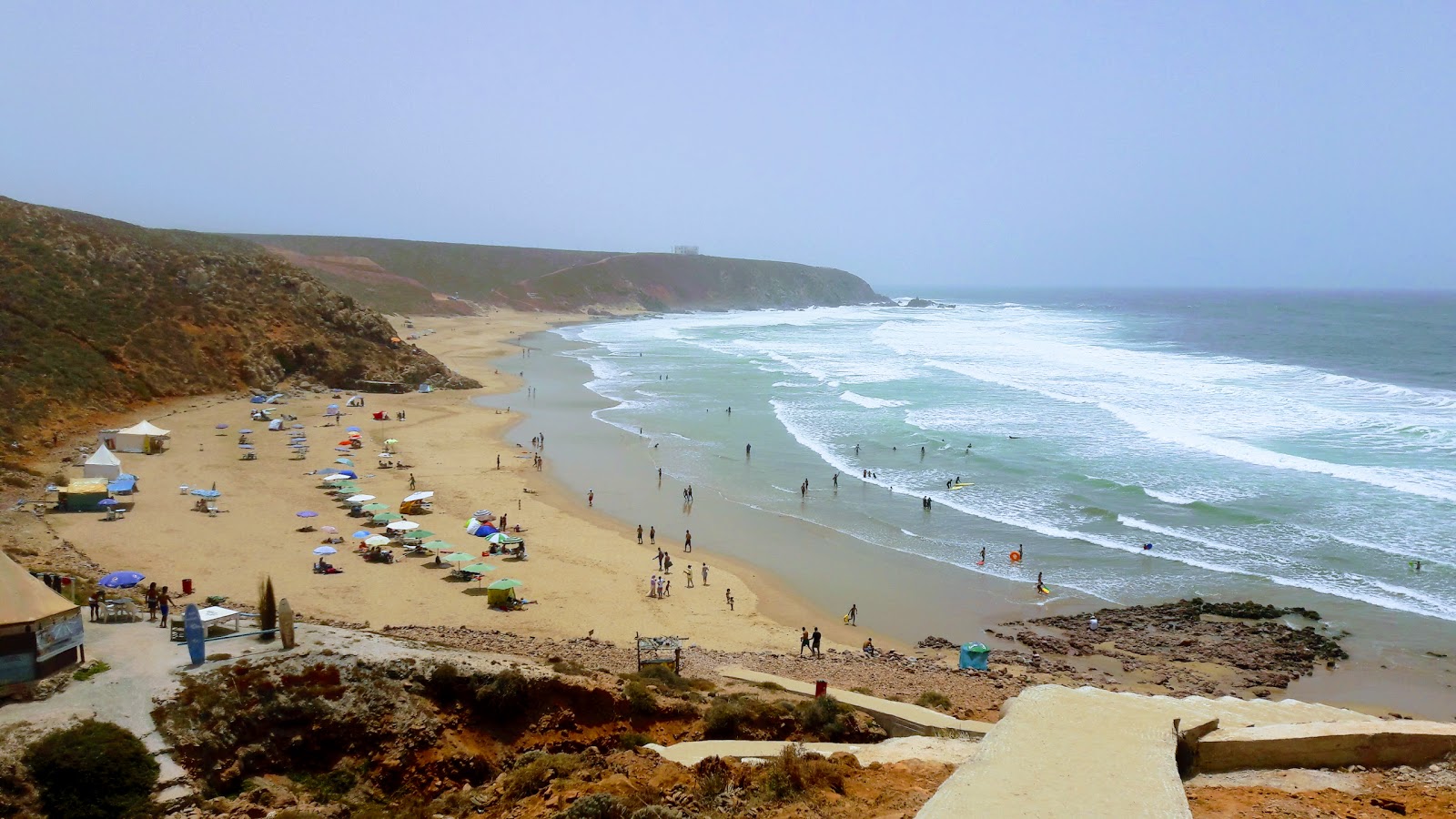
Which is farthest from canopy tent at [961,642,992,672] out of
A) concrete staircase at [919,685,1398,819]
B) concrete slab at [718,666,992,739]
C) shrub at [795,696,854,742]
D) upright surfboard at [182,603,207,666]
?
upright surfboard at [182,603,207,666]

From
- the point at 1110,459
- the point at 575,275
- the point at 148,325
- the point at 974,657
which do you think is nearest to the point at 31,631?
the point at 974,657

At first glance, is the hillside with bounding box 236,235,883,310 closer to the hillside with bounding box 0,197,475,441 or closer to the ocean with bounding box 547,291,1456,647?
the hillside with bounding box 0,197,475,441

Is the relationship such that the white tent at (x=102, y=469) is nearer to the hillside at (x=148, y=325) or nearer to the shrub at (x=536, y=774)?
the hillside at (x=148, y=325)

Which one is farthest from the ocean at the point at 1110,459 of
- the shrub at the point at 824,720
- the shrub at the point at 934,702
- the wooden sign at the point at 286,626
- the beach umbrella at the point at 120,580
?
the wooden sign at the point at 286,626

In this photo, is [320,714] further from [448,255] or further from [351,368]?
[448,255]

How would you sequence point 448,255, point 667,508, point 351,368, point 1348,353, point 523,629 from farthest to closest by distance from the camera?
1. point 448,255
2. point 1348,353
3. point 351,368
4. point 667,508
5. point 523,629

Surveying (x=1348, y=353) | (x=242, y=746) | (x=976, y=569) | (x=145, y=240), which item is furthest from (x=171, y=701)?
(x=1348, y=353)
